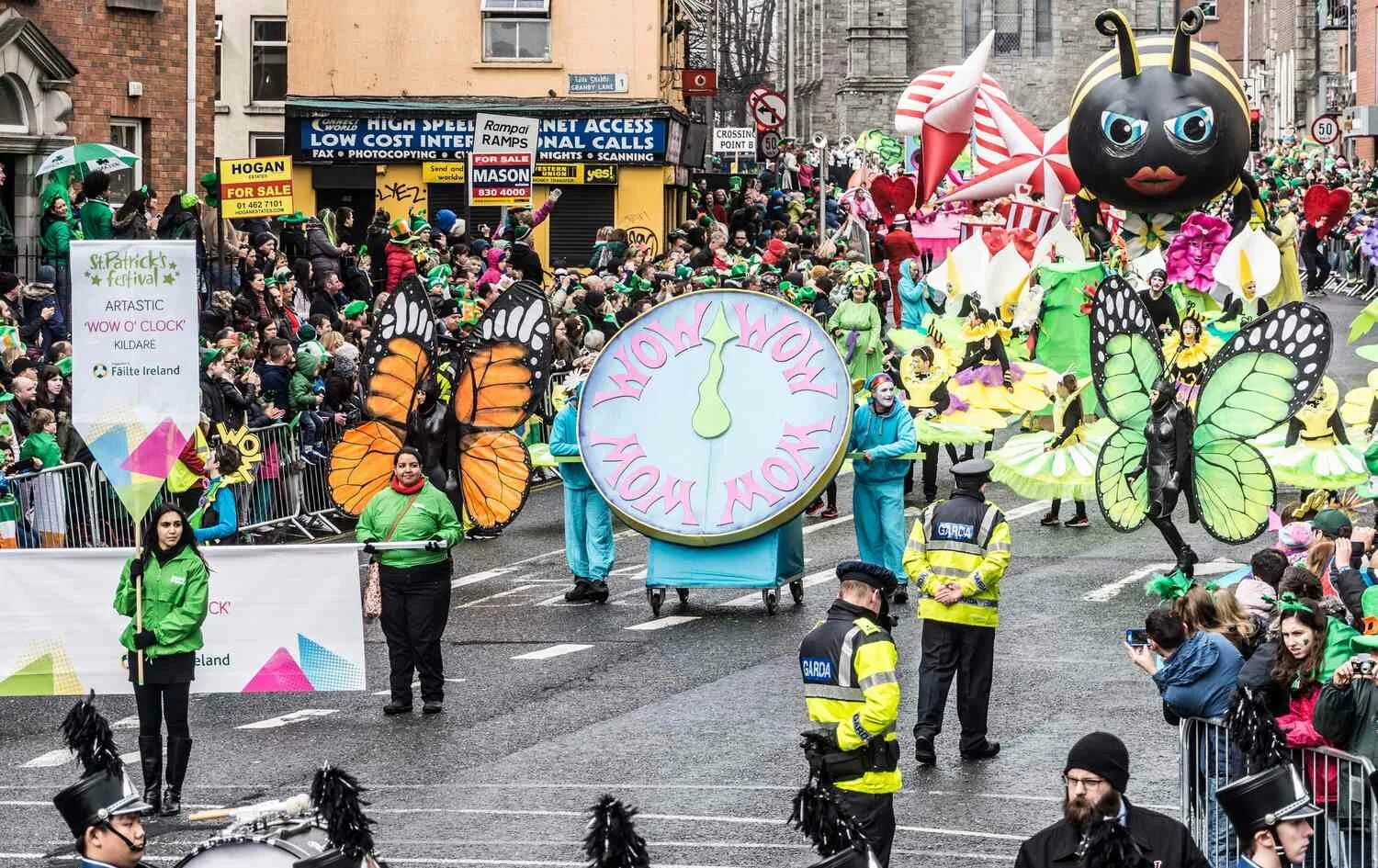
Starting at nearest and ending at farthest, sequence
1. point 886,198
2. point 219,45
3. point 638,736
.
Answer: point 638,736, point 886,198, point 219,45

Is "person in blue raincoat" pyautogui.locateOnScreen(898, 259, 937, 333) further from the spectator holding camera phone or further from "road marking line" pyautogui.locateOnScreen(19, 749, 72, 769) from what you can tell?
the spectator holding camera phone

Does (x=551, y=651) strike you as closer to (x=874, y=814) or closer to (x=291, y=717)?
(x=291, y=717)

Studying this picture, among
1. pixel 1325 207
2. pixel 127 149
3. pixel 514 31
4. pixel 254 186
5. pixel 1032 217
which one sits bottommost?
pixel 1032 217

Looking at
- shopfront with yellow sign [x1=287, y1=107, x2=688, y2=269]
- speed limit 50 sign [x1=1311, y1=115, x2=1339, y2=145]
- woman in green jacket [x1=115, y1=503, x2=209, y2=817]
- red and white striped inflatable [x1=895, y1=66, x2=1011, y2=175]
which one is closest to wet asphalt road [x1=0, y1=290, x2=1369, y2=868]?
woman in green jacket [x1=115, y1=503, x2=209, y2=817]

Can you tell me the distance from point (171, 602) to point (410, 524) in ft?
6.91

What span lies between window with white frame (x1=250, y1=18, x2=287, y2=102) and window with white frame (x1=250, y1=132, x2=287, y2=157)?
0.58m

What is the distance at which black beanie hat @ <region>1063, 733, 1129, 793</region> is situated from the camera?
7.65m

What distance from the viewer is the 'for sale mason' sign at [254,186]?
2362 centimetres

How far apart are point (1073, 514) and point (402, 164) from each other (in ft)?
66.8

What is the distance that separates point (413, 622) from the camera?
14.1 meters

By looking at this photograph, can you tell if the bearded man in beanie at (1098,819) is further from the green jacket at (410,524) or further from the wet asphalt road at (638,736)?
the green jacket at (410,524)

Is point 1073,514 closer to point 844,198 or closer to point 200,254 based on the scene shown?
point 200,254

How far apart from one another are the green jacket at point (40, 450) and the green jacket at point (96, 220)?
548cm

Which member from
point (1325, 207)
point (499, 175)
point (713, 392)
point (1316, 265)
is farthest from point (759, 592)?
point (1316, 265)
